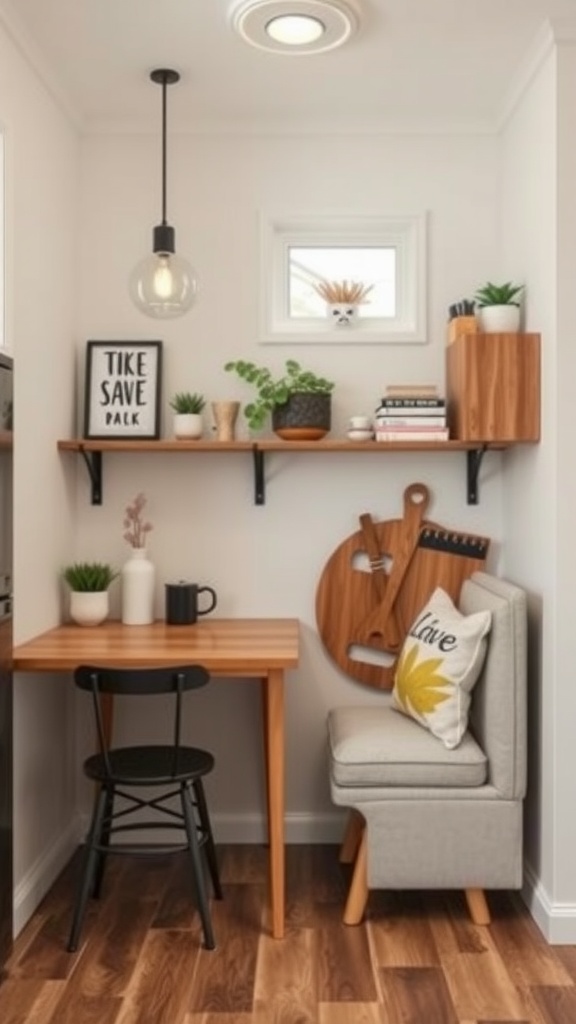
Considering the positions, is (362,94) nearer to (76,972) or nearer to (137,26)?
(137,26)

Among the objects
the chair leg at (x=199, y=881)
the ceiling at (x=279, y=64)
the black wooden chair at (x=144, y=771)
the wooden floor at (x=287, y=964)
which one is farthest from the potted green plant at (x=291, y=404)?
the wooden floor at (x=287, y=964)

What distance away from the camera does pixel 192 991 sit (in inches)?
96.3

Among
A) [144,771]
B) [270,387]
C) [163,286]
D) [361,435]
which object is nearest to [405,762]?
[144,771]

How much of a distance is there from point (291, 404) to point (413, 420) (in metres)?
0.41

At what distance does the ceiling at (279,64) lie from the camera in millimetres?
2648

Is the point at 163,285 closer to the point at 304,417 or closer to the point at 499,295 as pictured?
the point at 304,417

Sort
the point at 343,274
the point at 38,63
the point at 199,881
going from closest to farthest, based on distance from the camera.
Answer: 1. the point at 199,881
2. the point at 38,63
3. the point at 343,274

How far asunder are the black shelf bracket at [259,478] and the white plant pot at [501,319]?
2.87 feet

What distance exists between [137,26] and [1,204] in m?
0.65

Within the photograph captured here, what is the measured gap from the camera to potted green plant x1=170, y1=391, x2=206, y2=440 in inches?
130

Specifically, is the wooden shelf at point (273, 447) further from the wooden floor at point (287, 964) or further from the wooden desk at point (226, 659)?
the wooden floor at point (287, 964)

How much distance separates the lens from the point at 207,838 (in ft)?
9.71

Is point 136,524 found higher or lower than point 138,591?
higher

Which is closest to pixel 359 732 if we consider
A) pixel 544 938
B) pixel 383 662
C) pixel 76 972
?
pixel 383 662
